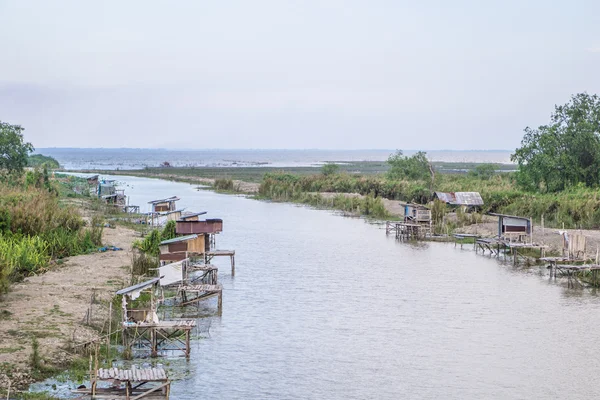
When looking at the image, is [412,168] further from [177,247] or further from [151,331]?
[151,331]

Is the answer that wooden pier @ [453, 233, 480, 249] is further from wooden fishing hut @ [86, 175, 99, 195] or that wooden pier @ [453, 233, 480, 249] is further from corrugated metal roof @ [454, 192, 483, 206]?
wooden fishing hut @ [86, 175, 99, 195]

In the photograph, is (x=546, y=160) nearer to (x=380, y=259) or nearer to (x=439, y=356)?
(x=380, y=259)

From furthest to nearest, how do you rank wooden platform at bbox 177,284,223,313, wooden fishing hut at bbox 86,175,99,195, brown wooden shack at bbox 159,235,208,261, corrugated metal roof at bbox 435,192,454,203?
wooden fishing hut at bbox 86,175,99,195, corrugated metal roof at bbox 435,192,454,203, brown wooden shack at bbox 159,235,208,261, wooden platform at bbox 177,284,223,313

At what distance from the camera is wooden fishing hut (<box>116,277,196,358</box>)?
17.8 meters

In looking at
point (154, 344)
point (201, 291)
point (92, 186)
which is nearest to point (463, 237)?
point (201, 291)

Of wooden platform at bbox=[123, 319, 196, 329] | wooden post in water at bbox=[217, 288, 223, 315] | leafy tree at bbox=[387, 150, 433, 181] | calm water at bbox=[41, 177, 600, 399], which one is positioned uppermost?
leafy tree at bbox=[387, 150, 433, 181]

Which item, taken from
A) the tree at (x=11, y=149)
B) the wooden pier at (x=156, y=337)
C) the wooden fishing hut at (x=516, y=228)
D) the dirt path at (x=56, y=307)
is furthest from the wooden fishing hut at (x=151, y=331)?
the tree at (x=11, y=149)

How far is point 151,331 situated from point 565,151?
132 feet

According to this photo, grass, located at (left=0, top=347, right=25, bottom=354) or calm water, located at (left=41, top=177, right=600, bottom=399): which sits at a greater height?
grass, located at (left=0, top=347, right=25, bottom=354)

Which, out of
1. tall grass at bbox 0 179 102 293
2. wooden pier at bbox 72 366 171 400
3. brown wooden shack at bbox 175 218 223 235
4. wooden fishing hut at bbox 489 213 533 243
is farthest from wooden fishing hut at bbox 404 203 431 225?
wooden pier at bbox 72 366 171 400

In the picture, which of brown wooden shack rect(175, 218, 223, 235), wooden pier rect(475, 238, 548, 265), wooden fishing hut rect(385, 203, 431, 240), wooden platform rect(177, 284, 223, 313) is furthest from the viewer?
wooden fishing hut rect(385, 203, 431, 240)

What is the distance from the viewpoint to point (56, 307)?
20.5 m

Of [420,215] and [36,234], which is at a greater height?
[36,234]

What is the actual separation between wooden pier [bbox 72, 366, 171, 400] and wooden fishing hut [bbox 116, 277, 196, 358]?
3.40 metres
